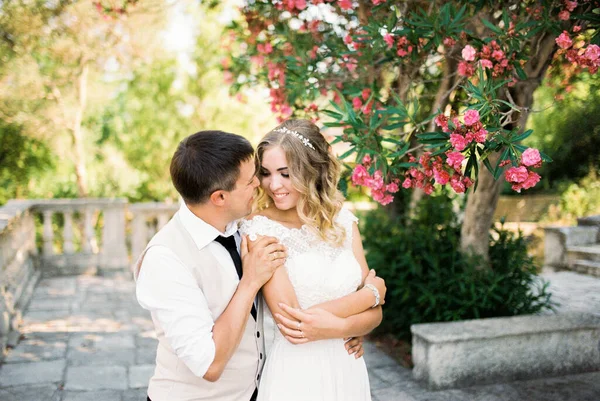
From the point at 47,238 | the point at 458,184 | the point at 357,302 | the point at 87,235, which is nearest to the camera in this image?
the point at 357,302

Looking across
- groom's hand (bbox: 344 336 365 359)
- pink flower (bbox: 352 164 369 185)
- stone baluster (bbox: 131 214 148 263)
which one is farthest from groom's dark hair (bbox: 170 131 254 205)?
stone baluster (bbox: 131 214 148 263)

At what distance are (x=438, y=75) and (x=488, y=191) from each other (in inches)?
59.4

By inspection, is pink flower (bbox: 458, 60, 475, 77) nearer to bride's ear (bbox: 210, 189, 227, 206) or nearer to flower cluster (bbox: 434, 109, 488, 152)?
flower cluster (bbox: 434, 109, 488, 152)

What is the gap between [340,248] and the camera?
2424 millimetres

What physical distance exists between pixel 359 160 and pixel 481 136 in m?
0.92

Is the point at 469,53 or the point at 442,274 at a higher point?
the point at 469,53

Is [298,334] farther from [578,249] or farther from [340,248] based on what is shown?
[578,249]

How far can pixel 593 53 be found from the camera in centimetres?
279

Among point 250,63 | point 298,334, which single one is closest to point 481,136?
point 298,334

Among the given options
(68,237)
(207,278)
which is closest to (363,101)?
(207,278)

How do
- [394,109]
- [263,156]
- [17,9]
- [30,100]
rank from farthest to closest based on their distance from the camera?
[30,100] → [17,9] → [394,109] → [263,156]

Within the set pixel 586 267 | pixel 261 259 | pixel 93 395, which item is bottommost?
pixel 93 395

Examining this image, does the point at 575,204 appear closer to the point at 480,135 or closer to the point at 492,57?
the point at 492,57

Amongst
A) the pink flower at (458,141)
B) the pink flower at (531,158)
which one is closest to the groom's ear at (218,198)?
the pink flower at (458,141)
